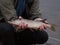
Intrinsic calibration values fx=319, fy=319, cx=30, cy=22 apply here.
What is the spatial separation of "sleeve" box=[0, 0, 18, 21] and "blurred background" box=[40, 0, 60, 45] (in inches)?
59.1

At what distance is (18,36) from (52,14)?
10.3ft

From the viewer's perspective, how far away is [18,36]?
5.04 m

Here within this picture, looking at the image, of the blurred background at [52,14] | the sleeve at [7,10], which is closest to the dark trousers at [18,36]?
the sleeve at [7,10]

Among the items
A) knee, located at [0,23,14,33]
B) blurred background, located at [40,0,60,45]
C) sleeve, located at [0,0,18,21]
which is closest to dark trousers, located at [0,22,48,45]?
knee, located at [0,23,14,33]

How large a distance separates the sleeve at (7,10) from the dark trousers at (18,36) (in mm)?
116

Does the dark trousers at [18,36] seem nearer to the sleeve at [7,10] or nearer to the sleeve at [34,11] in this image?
the sleeve at [7,10]

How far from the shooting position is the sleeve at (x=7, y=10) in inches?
181

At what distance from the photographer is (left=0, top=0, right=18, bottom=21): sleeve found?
4.59m

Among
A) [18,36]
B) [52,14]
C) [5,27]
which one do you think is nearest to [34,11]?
[18,36]

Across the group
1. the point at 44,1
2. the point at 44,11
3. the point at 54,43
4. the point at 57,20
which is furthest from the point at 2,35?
the point at 44,1

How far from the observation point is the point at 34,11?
5070 mm

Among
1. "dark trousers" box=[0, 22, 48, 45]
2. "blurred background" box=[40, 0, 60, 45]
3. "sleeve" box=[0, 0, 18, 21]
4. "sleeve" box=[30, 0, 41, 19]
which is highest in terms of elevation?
"sleeve" box=[0, 0, 18, 21]

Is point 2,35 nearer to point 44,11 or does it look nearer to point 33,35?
point 33,35

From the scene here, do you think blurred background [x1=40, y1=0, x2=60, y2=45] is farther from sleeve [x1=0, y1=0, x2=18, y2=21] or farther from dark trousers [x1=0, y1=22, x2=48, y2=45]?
sleeve [x1=0, y1=0, x2=18, y2=21]
